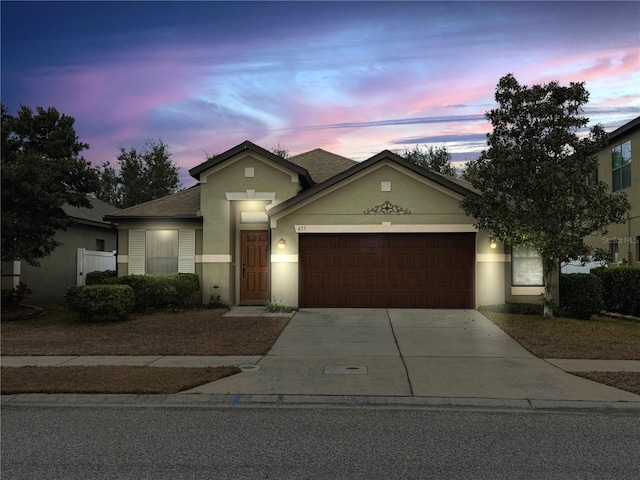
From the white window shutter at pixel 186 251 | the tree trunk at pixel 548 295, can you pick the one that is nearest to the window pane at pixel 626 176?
the tree trunk at pixel 548 295

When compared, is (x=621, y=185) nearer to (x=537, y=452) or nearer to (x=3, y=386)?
(x=537, y=452)

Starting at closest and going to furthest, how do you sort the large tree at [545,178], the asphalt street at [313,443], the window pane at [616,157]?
the asphalt street at [313,443], the large tree at [545,178], the window pane at [616,157]

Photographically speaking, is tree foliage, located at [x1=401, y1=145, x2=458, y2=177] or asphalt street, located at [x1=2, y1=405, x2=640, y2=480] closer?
asphalt street, located at [x1=2, y1=405, x2=640, y2=480]

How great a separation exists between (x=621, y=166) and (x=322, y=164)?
11.6 m

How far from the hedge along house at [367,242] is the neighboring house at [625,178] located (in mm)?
5821

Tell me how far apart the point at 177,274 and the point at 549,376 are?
11970 mm

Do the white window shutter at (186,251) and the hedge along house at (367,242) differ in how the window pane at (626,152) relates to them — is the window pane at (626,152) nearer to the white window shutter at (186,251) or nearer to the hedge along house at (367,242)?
the hedge along house at (367,242)

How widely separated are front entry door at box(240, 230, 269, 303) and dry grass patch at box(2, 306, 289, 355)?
2.09 metres

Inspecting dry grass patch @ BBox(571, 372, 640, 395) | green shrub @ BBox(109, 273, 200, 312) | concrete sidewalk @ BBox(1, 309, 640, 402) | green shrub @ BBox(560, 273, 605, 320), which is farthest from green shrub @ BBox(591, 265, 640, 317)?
green shrub @ BBox(109, 273, 200, 312)

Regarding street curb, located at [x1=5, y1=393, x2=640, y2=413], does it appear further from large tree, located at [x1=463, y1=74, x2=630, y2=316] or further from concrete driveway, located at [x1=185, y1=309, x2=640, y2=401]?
large tree, located at [x1=463, y1=74, x2=630, y2=316]

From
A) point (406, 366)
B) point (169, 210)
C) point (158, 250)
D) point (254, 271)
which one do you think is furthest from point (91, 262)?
point (406, 366)

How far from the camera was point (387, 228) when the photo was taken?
656 inches

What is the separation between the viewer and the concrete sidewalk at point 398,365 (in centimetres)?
762

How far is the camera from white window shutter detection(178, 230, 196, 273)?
18094 millimetres
